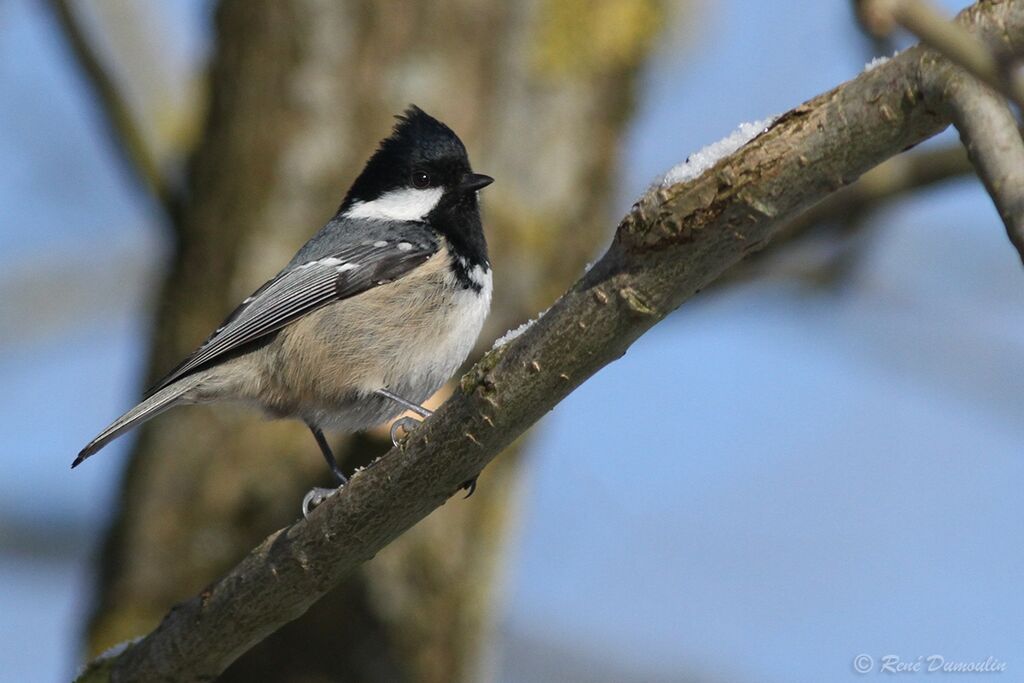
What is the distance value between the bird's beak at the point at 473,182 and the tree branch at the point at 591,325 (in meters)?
1.68

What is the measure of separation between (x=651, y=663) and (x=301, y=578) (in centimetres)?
424

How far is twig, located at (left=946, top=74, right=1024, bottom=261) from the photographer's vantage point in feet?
4.66

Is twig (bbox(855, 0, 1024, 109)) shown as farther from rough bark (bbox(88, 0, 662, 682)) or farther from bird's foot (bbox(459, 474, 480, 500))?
rough bark (bbox(88, 0, 662, 682))

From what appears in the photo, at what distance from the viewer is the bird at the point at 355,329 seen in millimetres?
3615

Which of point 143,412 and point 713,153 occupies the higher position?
point 713,153

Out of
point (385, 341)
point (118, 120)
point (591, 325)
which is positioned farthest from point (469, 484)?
point (118, 120)

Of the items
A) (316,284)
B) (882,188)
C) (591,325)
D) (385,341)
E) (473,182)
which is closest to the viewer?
(591,325)

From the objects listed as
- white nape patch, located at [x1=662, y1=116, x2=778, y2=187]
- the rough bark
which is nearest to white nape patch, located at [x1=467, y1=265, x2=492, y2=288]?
the rough bark

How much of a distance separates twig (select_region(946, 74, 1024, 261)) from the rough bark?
2.96m

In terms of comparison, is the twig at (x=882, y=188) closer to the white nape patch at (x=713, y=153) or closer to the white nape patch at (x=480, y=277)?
the white nape patch at (x=480, y=277)

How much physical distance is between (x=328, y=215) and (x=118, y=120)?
0.96 m

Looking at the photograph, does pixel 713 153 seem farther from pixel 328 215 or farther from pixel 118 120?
pixel 118 120

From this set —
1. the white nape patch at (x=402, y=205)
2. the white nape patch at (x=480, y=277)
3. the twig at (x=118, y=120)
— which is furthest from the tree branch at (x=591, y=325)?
the twig at (x=118, y=120)

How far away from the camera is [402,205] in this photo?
4.09 meters
